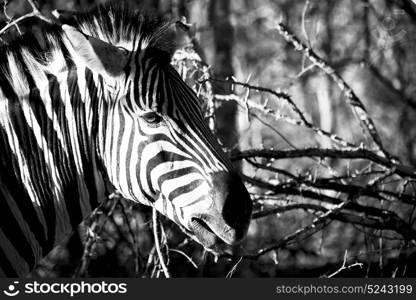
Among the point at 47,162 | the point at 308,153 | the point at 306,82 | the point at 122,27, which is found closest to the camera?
the point at 47,162

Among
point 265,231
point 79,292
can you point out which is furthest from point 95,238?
point 265,231

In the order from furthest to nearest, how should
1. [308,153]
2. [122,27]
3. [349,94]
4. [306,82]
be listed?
[306,82] < [349,94] < [308,153] < [122,27]

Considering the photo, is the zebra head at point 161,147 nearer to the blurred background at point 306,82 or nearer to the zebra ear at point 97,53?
the zebra ear at point 97,53

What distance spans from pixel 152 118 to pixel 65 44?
612 mm

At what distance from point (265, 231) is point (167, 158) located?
9.31m

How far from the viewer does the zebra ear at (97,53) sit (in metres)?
3.54

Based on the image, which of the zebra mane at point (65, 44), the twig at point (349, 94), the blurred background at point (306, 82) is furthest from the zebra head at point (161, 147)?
the blurred background at point (306, 82)

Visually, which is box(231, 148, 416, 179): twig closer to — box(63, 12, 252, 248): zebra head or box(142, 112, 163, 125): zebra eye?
box(63, 12, 252, 248): zebra head

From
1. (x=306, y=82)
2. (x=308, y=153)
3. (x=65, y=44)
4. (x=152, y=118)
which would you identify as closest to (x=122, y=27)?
(x=65, y=44)

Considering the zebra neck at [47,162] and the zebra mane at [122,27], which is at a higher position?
the zebra mane at [122,27]

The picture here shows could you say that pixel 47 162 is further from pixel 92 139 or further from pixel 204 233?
pixel 204 233

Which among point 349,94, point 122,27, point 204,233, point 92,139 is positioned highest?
point 122,27

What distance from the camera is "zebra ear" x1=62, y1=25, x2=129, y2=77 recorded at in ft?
11.6

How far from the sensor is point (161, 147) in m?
3.61
